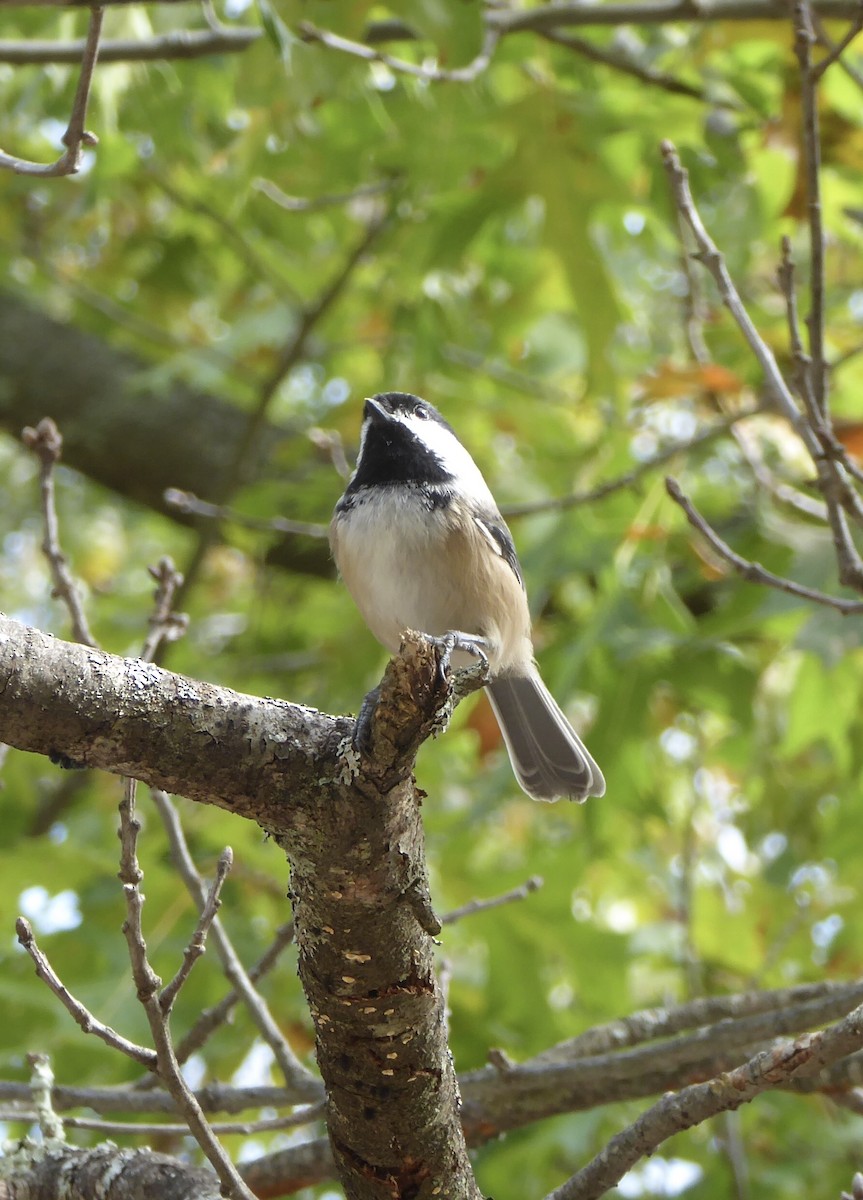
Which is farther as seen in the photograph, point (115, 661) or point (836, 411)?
point (836, 411)

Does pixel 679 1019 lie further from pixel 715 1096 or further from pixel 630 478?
pixel 630 478

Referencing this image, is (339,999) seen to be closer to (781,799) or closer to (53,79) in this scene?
(781,799)

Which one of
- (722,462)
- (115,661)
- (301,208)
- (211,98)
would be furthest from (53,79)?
(115,661)

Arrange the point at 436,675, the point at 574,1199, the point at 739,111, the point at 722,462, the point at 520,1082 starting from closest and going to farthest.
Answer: the point at 436,675, the point at 574,1199, the point at 520,1082, the point at 739,111, the point at 722,462

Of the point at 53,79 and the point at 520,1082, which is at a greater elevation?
the point at 53,79

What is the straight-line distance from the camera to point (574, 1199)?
6.04 feet

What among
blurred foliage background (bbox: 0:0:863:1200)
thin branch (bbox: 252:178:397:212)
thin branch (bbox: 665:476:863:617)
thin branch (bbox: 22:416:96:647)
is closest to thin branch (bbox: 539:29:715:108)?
blurred foliage background (bbox: 0:0:863:1200)

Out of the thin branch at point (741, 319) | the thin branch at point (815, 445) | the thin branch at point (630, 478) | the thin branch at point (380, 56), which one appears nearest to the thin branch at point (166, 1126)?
the thin branch at point (815, 445)

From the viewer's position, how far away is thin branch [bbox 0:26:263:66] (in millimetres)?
3535

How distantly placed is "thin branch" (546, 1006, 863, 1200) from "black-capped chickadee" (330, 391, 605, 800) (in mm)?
1182

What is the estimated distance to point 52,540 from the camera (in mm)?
2668

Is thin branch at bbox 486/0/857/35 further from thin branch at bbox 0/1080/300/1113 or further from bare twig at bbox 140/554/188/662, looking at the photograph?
thin branch at bbox 0/1080/300/1113

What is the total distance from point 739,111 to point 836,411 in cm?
121

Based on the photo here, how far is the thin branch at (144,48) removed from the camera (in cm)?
354
